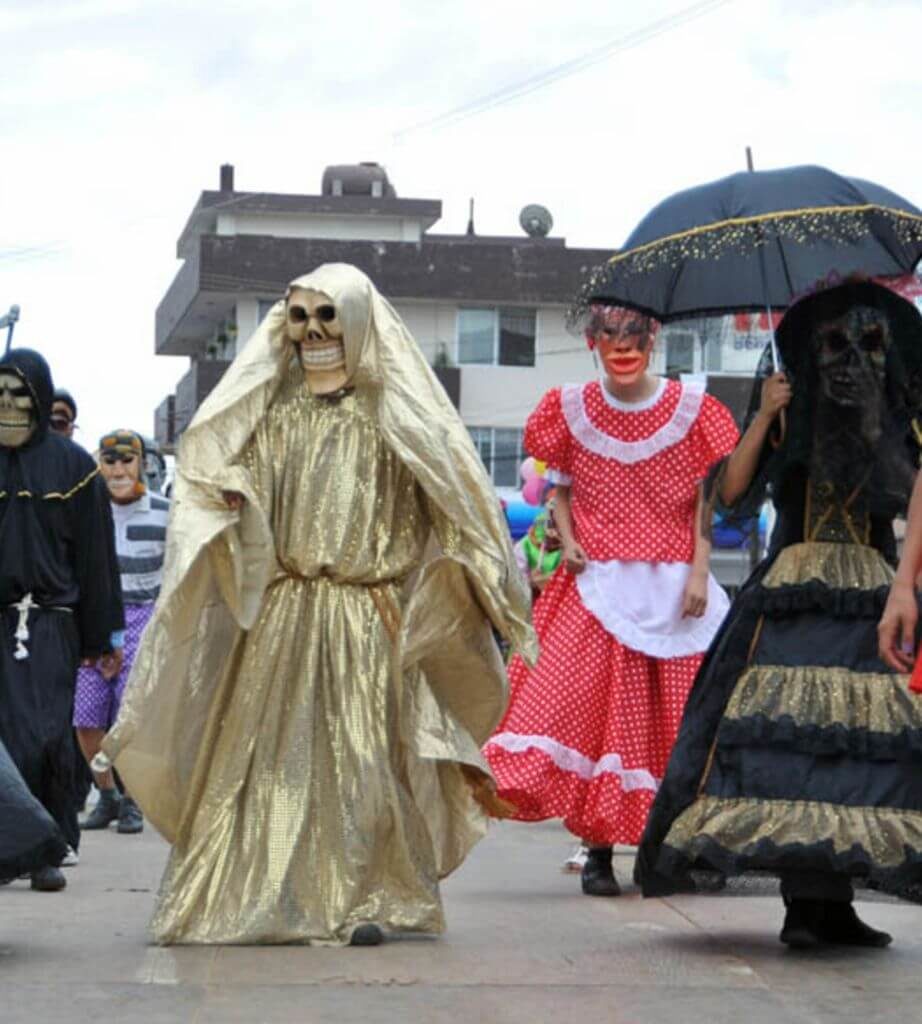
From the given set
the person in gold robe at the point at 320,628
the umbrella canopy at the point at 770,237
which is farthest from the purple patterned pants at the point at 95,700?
the umbrella canopy at the point at 770,237

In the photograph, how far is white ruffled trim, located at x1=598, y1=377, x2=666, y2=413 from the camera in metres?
9.34

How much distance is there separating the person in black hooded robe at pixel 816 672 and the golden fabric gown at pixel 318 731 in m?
0.78

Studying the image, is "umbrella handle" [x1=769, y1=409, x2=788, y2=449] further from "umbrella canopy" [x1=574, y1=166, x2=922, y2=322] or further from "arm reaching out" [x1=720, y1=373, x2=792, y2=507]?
"umbrella canopy" [x1=574, y1=166, x2=922, y2=322]

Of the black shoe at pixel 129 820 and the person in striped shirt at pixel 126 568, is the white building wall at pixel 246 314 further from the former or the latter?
the black shoe at pixel 129 820

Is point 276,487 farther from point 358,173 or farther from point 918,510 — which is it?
point 358,173

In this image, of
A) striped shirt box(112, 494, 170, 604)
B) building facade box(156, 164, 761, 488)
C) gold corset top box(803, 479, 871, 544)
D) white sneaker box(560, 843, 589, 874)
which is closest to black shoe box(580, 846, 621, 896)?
white sneaker box(560, 843, 589, 874)

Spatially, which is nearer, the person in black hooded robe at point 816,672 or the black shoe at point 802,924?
the person in black hooded robe at point 816,672

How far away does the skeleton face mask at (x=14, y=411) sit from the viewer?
9.24m

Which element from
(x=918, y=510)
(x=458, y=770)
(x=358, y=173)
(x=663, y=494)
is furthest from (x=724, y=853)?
(x=358, y=173)

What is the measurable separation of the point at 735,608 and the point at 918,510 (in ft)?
6.30

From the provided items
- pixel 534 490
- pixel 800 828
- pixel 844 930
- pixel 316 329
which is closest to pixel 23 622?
pixel 316 329

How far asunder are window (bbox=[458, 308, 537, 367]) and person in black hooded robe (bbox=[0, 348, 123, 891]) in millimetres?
46030

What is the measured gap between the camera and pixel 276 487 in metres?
7.55

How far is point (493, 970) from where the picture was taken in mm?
6789
